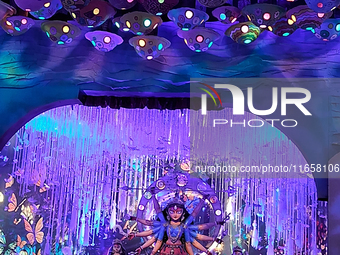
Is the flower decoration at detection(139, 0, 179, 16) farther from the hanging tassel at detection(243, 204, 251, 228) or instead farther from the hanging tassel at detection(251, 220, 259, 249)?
the hanging tassel at detection(251, 220, 259, 249)

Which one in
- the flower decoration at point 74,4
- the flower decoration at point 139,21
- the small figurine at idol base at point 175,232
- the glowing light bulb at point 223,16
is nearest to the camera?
the flower decoration at point 74,4

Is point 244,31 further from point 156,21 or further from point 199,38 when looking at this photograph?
point 156,21

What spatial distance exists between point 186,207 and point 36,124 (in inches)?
98.4

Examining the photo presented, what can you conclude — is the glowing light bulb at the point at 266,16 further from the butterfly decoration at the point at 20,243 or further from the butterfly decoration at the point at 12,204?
the butterfly decoration at the point at 20,243

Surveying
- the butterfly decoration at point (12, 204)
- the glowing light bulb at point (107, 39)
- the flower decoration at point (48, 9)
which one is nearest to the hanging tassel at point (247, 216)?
the glowing light bulb at point (107, 39)

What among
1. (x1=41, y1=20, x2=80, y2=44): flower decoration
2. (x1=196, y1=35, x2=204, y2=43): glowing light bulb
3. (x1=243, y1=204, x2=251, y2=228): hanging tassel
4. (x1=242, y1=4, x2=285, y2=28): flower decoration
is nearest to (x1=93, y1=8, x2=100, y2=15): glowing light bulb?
(x1=41, y1=20, x2=80, y2=44): flower decoration

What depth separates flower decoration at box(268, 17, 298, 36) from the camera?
18.5ft

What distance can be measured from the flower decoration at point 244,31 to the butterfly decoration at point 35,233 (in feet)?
12.3

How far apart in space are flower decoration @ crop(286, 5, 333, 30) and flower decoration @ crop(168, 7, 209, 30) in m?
0.98

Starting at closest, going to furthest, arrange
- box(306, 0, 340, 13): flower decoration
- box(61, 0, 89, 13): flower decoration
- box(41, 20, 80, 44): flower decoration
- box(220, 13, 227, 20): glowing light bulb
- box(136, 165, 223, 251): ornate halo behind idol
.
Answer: box(306, 0, 340, 13): flower decoration < box(61, 0, 89, 13): flower decoration < box(220, 13, 227, 20): glowing light bulb < box(41, 20, 80, 44): flower decoration < box(136, 165, 223, 251): ornate halo behind idol

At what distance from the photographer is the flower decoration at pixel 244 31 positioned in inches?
232

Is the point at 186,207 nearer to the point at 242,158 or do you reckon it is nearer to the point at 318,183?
the point at 242,158

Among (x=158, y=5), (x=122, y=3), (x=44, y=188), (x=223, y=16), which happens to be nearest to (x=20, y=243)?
(x=44, y=188)

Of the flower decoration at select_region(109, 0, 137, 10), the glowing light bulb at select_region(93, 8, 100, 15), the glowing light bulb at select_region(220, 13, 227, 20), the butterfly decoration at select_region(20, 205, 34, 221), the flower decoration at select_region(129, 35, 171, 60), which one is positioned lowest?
the butterfly decoration at select_region(20, 205, 34, 221)
